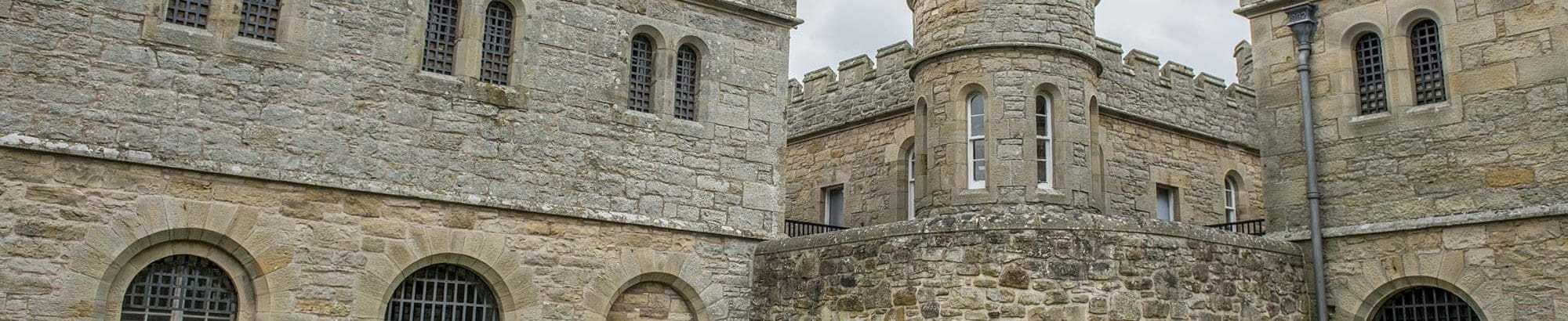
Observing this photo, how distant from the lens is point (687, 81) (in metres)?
13.9

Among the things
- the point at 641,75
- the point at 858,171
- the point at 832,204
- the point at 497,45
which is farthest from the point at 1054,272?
the point at 832,204

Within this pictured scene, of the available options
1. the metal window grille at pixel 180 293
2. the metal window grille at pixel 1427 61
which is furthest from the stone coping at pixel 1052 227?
the metal window grille at pixel 180 293

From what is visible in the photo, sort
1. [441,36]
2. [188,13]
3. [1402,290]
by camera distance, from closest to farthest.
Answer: [188,13]
[1402,290]
[441,36]

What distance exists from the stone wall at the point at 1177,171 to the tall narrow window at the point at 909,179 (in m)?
2.42

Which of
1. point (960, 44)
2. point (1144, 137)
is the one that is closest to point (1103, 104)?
point (1144, 137)

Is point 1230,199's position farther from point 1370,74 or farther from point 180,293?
point 180,293

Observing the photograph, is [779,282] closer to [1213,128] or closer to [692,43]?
[692,43]

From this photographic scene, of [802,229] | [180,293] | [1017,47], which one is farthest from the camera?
[802,229]

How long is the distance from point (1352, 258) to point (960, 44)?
4222 millimetres

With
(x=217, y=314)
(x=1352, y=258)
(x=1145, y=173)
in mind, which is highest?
(x=1145, y=173)

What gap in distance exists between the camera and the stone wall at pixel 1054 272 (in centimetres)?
1124

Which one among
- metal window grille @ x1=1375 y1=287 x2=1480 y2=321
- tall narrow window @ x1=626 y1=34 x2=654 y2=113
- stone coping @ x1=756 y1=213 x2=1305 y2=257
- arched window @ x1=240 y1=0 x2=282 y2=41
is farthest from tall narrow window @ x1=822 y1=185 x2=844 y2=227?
arched window @ x1=240 y1=0 x2=282 y2=41

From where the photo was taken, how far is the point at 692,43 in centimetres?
1395

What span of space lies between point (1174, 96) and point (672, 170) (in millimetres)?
8335
